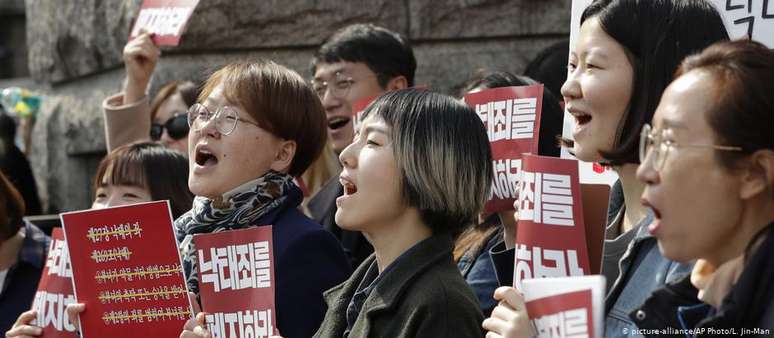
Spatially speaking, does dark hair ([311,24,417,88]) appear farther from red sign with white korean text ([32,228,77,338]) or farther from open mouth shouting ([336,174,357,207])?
open mouth shouting ([336,174,357,207])

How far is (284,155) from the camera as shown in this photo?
394 centimetres

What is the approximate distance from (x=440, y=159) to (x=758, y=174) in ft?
3.40

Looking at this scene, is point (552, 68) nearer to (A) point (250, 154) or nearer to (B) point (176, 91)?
(B) point (176, 91)

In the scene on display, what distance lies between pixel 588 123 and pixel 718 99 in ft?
2.59

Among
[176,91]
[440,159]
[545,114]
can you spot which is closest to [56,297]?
[440,159]

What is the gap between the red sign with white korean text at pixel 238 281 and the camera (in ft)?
10.6

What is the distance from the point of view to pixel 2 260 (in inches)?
183

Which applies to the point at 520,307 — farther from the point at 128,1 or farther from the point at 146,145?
the point at 128,1

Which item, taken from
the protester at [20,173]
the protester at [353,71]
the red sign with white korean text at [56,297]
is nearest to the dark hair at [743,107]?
the red sign with white korean text at [56,297]

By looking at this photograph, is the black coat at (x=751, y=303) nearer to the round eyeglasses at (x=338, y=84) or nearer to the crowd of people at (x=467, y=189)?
the crowd of people at (x=467, y=189)

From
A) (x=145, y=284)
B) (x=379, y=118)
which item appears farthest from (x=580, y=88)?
(x=145, y=284)

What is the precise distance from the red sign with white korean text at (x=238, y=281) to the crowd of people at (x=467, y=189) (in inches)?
3.1

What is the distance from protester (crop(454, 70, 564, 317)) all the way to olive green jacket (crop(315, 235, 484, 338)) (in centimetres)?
27

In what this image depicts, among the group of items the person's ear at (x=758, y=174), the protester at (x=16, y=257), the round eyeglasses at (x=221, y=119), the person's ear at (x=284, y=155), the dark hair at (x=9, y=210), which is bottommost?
the protester at (x=16, y=257)
